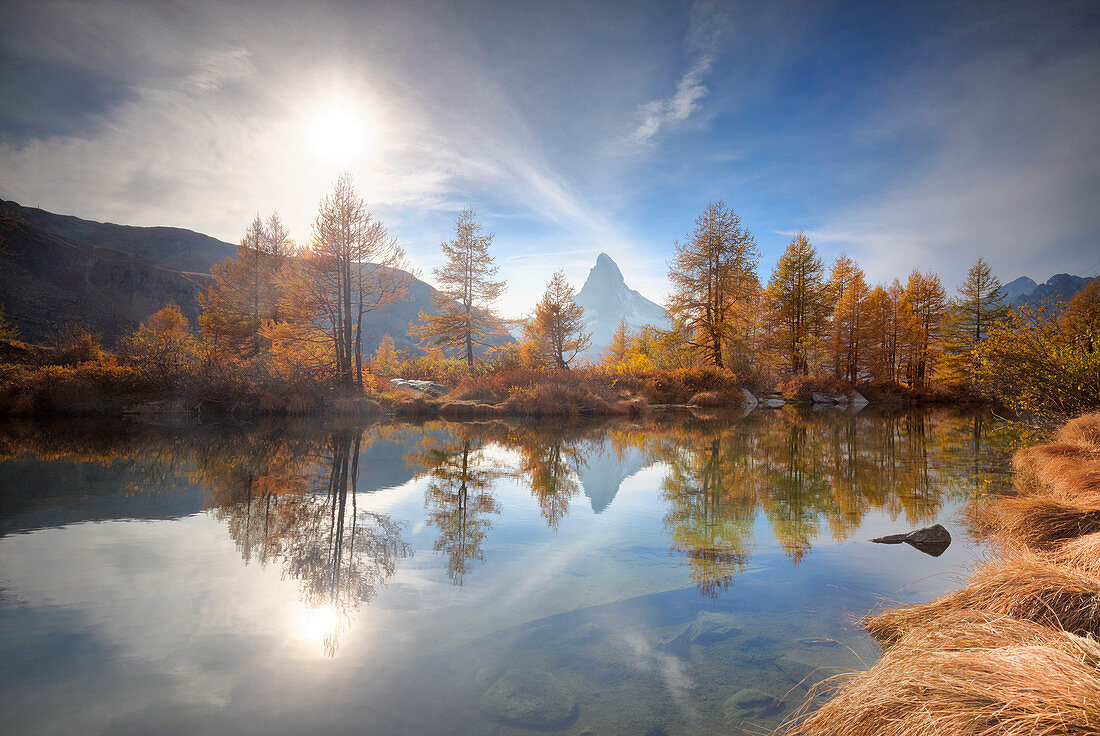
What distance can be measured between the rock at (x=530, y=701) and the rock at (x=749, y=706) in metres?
0.82

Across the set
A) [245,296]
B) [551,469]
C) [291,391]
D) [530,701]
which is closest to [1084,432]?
[551,469]

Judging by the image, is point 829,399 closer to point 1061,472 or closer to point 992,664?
point 1061,472

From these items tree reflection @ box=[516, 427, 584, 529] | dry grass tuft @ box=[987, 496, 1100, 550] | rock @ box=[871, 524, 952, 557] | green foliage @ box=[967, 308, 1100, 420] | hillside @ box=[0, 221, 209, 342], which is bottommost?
tree reflection @ box=[516, 427, 584, 529]

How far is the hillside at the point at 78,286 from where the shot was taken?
56.6 m

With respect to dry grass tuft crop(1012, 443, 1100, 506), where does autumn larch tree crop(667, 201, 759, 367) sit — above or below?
above

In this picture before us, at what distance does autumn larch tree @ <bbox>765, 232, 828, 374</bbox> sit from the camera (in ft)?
105

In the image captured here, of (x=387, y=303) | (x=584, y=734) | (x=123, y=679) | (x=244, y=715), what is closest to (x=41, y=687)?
(x=123, y=679)

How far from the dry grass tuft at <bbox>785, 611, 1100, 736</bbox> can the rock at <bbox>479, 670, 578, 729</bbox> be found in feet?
3.66

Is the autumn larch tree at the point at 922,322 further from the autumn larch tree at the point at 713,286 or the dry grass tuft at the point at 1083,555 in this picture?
the dry grass tuft at the point at 1083,555

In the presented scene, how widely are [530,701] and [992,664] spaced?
2.05 metres

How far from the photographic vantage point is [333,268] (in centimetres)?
2119

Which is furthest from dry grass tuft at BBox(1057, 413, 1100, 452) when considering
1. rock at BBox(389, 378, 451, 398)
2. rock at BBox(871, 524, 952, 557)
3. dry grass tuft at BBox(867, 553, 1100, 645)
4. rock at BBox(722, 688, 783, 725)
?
rock at BBox(389, 378, 451, 398)

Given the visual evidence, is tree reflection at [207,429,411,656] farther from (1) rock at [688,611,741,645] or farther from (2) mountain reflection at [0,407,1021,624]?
(1) rock at [688,611,741,645]

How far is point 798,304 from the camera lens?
3219 centimetres
